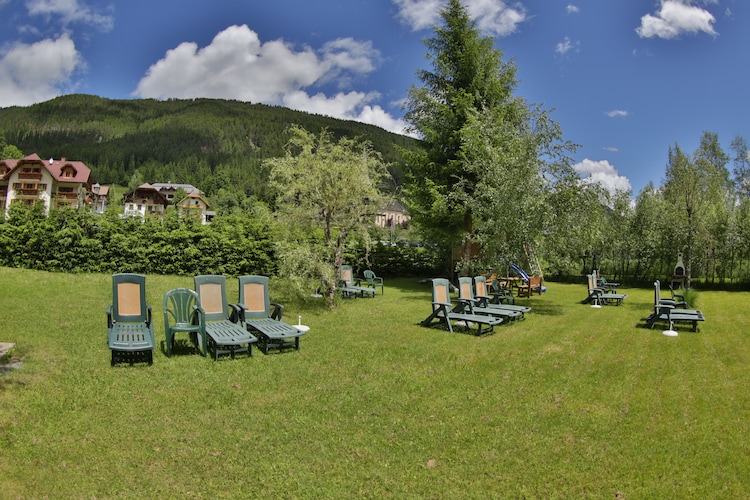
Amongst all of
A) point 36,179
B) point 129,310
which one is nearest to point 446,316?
point 129,310

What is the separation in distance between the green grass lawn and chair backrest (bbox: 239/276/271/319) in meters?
1.09

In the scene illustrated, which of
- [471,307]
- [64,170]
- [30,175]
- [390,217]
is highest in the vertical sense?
[64,170]

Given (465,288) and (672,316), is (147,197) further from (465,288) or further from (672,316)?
(672,316)

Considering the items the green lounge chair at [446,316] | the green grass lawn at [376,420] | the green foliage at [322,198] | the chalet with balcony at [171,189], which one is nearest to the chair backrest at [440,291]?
the green lounge chair at [446,316]

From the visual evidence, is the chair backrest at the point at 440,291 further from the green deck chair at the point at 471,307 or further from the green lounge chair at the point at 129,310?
the green lounge chair at the point at 129,310

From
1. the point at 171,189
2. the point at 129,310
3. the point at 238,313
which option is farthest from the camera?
the point at 171,189

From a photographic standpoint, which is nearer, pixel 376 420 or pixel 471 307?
pixel 376 420

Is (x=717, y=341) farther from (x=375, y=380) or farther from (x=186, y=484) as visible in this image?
(x=186, y=484)

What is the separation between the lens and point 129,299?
739cm

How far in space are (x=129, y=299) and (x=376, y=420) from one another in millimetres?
4786

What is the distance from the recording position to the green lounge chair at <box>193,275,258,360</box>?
699 cm

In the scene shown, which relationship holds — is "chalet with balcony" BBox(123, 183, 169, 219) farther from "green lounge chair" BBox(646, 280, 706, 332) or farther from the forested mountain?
"green lounge chair" BBox(646, 280, 706, 332)

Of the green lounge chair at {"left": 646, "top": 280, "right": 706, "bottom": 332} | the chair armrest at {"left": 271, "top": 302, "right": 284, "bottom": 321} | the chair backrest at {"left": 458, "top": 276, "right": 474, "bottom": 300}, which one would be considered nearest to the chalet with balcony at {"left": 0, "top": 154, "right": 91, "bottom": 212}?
the chair armrest at {"left": 271, "top": 302, "right": 284, "bottom": 321}

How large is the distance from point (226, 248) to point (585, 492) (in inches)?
617
